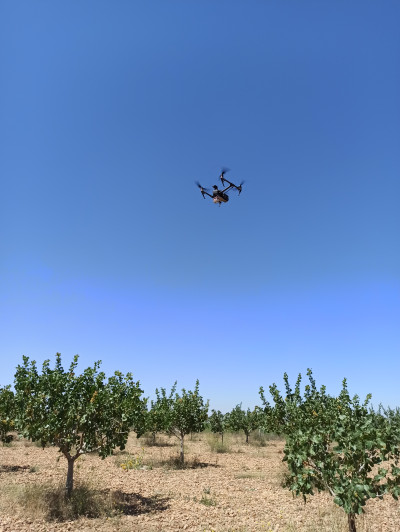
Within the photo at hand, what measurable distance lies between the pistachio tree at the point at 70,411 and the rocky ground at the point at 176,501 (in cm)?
161

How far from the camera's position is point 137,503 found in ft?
48.5

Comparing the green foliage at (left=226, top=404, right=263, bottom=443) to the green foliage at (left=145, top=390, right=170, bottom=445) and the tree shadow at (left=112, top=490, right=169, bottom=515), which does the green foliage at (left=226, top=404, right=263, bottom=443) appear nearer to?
the green foliage at (left=145, top=390, right=170, bottom=445)

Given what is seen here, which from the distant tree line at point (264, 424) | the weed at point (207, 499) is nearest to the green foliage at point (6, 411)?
the distant tree line at point (264, 424)

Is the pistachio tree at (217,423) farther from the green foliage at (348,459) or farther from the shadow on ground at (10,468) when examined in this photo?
the green foliage at (348,459)

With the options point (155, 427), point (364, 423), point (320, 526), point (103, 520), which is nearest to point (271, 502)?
point (320, 526)

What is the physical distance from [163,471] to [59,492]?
9635mm

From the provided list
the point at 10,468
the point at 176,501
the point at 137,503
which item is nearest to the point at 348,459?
the point at 176,501

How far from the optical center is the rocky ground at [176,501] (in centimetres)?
1199

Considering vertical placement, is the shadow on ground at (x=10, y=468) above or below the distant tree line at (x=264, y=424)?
below

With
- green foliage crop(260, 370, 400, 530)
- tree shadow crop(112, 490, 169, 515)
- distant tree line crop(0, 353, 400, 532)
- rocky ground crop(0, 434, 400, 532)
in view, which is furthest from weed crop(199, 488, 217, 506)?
green foliage crop(260, 370, 400, 530)

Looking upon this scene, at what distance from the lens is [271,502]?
49.7ft

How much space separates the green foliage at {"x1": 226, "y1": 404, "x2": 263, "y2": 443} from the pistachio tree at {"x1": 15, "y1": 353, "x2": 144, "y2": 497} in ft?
109

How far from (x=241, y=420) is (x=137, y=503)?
3576 cm

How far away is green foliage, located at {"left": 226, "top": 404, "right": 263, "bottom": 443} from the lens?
45378 millimetres
